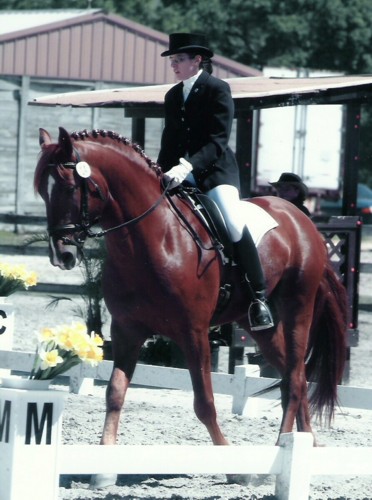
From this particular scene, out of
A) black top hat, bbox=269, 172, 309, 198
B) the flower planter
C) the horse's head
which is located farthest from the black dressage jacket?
black top hat, bbox=269, 172, 309, 198

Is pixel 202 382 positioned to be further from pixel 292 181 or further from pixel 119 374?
pixel 292 181

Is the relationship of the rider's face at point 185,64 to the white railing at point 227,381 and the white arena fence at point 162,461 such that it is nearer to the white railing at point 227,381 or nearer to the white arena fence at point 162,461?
the white arena fence at point 162,461

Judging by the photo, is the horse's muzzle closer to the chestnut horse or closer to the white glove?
the chestnut horse

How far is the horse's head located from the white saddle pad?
1.31 meters

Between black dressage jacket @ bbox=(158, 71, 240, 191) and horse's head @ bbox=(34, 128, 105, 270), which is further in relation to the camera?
black dressage jacket @ bbox=(158, 71, 240, 191)

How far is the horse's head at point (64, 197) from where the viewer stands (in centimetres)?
674

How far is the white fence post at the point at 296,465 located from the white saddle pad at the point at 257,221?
5.92 ft

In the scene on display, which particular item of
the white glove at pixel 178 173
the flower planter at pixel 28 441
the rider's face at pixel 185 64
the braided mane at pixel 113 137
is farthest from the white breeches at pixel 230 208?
the flower planter at pixel 28 441

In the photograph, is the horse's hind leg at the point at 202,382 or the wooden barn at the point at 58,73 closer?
the horse's hind leg at the point at 202,382

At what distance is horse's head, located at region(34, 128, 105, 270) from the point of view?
6.74 meters

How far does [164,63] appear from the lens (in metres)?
28.6

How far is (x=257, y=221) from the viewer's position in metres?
7.79

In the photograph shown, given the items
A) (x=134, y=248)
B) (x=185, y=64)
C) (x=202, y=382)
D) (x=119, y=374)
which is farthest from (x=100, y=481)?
(x=185, y=64)

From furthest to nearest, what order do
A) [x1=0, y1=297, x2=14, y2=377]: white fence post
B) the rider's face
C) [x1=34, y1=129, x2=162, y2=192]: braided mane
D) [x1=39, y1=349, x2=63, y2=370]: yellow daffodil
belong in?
[x1=0, y1=297, x2=14, y2=377]: white fence post < the rider's face < [x1=34, y1=129, x2=162, y2=192]: braided mane < [x1=39, y1=349, x2=63, y2=370]: yellow daffodil
